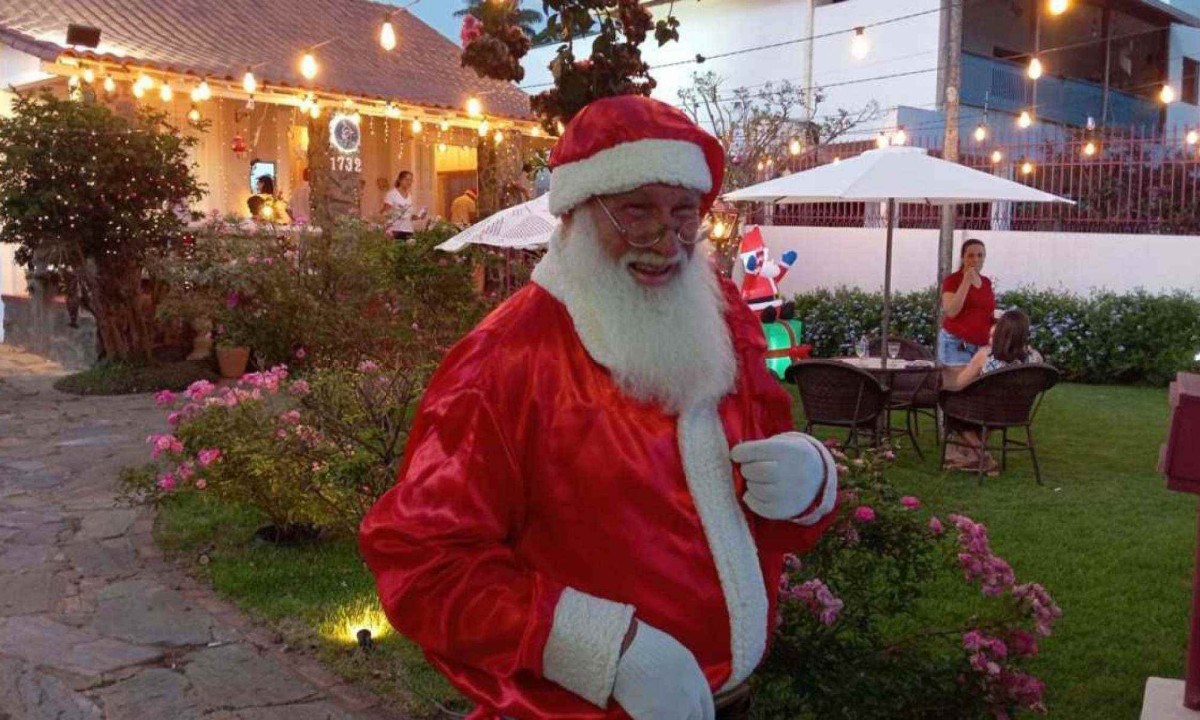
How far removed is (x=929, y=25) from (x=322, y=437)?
1760 centimetres

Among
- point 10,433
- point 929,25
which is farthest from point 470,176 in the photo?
point 10,433

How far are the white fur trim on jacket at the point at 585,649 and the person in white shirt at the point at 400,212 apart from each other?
10.9 metres

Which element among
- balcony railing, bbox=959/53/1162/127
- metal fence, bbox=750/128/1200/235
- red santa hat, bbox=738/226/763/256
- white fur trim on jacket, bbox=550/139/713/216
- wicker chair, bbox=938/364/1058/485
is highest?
balcony railing, bbox=959/53/1162/127

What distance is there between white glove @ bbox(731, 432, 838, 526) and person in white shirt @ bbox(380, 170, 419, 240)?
10.7 m

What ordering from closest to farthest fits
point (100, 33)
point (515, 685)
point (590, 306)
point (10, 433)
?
point (515, 685) < point (590, 306) < point (10, 433) < point (100, 33)

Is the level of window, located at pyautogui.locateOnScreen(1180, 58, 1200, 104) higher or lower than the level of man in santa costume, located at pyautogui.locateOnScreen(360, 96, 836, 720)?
higher

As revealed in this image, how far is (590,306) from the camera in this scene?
5.99ft

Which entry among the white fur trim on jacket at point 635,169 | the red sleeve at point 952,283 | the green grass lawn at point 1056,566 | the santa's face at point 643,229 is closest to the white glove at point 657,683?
the santa's face at point 643,229

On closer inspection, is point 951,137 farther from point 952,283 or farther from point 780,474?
point 780,474

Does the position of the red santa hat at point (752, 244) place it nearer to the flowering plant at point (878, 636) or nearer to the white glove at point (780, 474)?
the flowering plant at point (878, 636)

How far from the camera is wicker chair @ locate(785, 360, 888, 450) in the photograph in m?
7.29

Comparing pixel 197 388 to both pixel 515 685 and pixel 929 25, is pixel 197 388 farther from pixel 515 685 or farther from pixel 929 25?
pixel 929 25

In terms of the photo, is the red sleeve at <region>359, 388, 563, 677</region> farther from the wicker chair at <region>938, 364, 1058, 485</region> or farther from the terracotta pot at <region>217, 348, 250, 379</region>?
the terracotta pot at <region>217, 348, 250, 379</region>

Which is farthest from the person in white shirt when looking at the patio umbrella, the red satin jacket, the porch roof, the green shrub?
the red satin jacket
